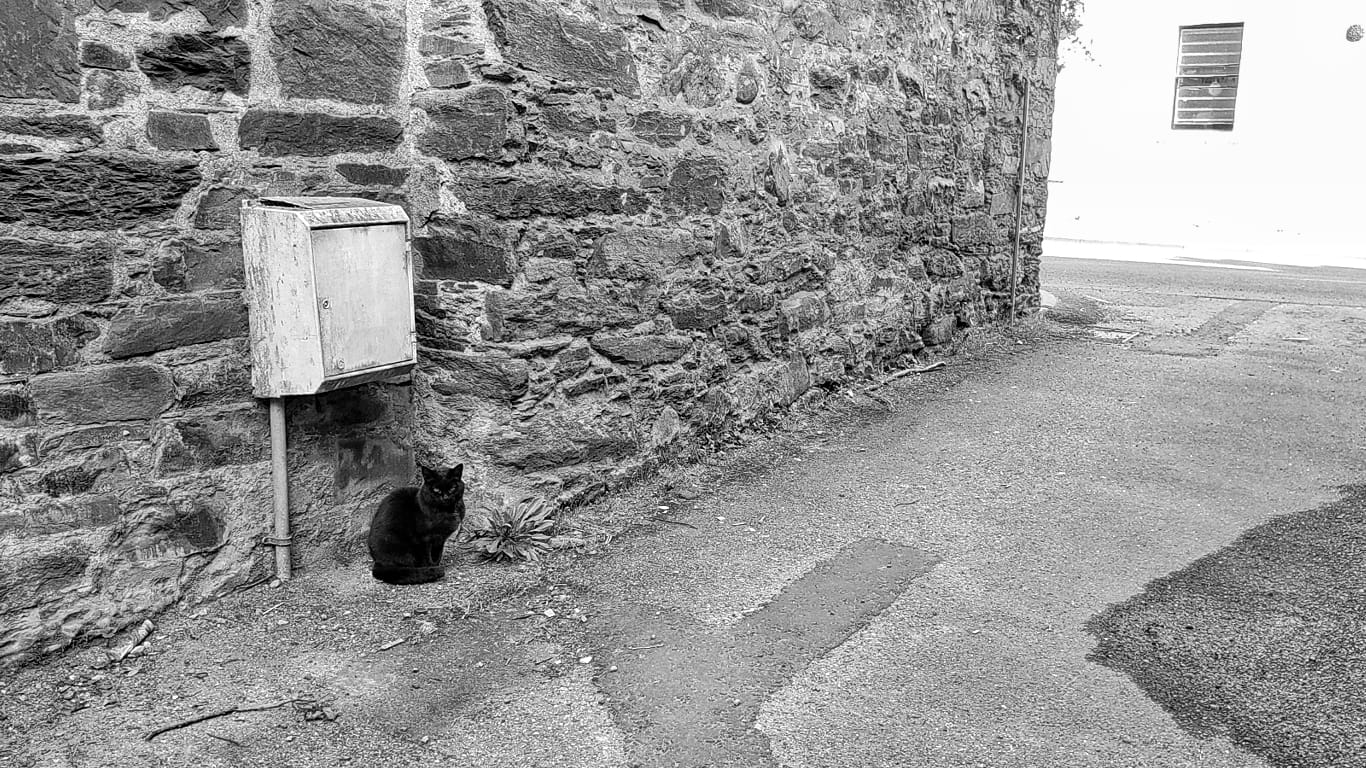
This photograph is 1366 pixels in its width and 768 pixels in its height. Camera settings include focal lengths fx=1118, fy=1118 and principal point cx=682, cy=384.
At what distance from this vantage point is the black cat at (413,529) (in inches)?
157

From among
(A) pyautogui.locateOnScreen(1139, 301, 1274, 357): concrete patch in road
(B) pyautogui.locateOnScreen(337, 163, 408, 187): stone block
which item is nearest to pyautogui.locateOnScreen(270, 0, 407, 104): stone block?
(B) pyautogui.locateOnScreen(337, 163, 408, 187): stone block

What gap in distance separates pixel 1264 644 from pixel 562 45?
326cm

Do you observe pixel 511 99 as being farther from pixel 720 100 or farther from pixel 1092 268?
pixel 1092 268

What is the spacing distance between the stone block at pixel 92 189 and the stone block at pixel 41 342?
0.29m

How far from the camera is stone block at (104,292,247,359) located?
3.47 m

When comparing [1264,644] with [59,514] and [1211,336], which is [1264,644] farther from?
[1211,336]

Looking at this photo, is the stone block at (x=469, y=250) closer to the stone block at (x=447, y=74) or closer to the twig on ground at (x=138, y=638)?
the stone block at (x=447, y=74)

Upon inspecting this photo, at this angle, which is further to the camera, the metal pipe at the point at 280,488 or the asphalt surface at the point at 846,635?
the metal pipe at the point at 280,488

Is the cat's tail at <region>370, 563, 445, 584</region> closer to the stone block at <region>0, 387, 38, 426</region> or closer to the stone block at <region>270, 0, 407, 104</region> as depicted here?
the stone block at <region>0, 387, 38, 426</region>

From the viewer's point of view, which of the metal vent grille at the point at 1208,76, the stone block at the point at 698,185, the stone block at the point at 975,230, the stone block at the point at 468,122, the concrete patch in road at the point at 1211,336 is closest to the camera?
the stone block at the point at 468,122

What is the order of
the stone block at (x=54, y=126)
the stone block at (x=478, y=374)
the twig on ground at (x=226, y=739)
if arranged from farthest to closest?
the stone block at (x=478, y=374)
the stone block at (x=54, y=126)
the twig on ground at (x=226, y=739)

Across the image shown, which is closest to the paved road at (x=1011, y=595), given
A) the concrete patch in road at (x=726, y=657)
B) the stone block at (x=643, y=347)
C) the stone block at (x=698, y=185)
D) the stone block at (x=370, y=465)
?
the concrete patch in road at (x=726, y=657)

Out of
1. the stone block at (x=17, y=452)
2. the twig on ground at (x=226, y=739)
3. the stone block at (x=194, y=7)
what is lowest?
the twig on ground at (x=226, y=739)

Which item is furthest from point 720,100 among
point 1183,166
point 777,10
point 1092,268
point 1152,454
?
point 1183,166
